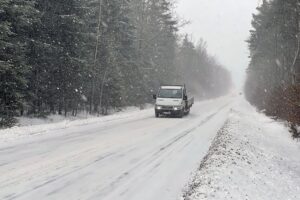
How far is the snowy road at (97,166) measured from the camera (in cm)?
780

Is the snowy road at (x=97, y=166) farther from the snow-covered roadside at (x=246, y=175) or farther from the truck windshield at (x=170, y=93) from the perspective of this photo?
the truck windshield at (x=170, y=93)

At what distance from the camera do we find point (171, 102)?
1249 inches

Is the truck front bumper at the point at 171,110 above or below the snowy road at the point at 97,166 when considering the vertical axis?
below

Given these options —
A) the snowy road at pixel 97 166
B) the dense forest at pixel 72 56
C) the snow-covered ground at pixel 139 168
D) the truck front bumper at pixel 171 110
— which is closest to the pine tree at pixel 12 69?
the dense forest at pixel 72 56

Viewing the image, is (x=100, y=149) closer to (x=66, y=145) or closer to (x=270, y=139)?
(x=66, y=145)

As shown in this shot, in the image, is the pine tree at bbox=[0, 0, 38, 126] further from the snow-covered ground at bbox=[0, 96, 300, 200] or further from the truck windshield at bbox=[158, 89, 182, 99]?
the truck windshield at bbox=[158, 89, 182, 99]

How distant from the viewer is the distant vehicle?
31.2 meters

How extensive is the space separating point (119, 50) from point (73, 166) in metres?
31.2

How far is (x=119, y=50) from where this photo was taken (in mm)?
40688

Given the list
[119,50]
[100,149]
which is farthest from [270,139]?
[119,50]

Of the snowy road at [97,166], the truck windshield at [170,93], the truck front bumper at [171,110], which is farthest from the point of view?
the truck windshield at [170,93]

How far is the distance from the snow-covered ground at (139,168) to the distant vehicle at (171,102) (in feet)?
45.8

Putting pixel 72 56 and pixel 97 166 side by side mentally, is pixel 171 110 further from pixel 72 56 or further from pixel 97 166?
pixel 97 166

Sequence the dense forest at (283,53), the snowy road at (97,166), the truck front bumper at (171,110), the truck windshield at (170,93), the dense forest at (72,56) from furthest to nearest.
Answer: the truck windshield at (170,93) < the truck front bumper at (171,110) < the dense forest at (72,56) < the dense forest at (283,53) < the snowy road at (97,166)
